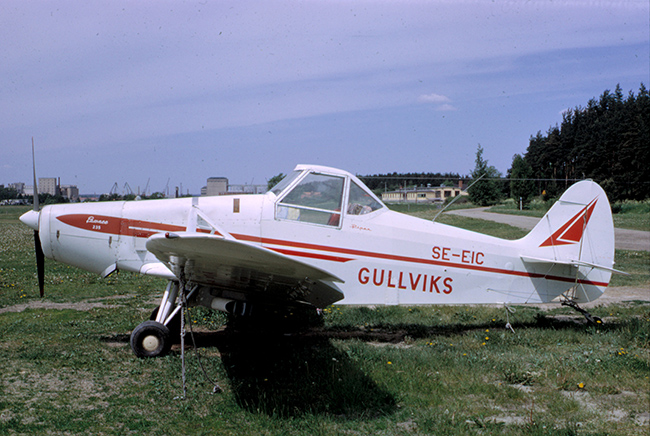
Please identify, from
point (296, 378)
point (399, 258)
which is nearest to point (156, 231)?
point (296, 378)

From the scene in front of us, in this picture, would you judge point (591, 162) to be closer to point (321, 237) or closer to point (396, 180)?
point (396, 180)

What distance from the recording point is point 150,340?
5996 millimetres

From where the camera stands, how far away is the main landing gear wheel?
5.92 m

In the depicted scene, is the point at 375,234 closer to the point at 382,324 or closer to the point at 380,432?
the point at 382,324

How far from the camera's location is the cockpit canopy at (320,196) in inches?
242

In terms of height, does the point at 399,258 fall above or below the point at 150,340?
above

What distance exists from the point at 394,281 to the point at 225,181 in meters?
3.58

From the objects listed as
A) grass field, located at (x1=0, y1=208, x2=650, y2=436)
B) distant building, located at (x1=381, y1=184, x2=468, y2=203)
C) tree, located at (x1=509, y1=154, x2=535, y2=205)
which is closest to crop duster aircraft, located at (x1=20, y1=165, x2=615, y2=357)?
grass field, located at (x1=0, y1=208, x2=650, y2=436)

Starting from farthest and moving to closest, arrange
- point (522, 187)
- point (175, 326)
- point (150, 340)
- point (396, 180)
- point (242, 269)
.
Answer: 1. point (522, 187)
2. point (396, 180)
3. point (175, 326)
4. point (150, 340)
5. point (242, 269)

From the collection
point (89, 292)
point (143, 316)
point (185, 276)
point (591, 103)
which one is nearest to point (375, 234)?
point (185, 276)

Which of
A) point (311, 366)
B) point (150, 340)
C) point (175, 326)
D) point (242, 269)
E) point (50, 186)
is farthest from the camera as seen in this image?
point (50, 186)

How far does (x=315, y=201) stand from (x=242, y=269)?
184 centimetres

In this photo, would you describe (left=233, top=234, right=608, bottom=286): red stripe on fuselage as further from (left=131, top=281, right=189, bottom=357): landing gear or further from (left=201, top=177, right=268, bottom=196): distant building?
(left=201, top=177, right=268, bottom=196): distant building

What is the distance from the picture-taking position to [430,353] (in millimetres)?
6004
